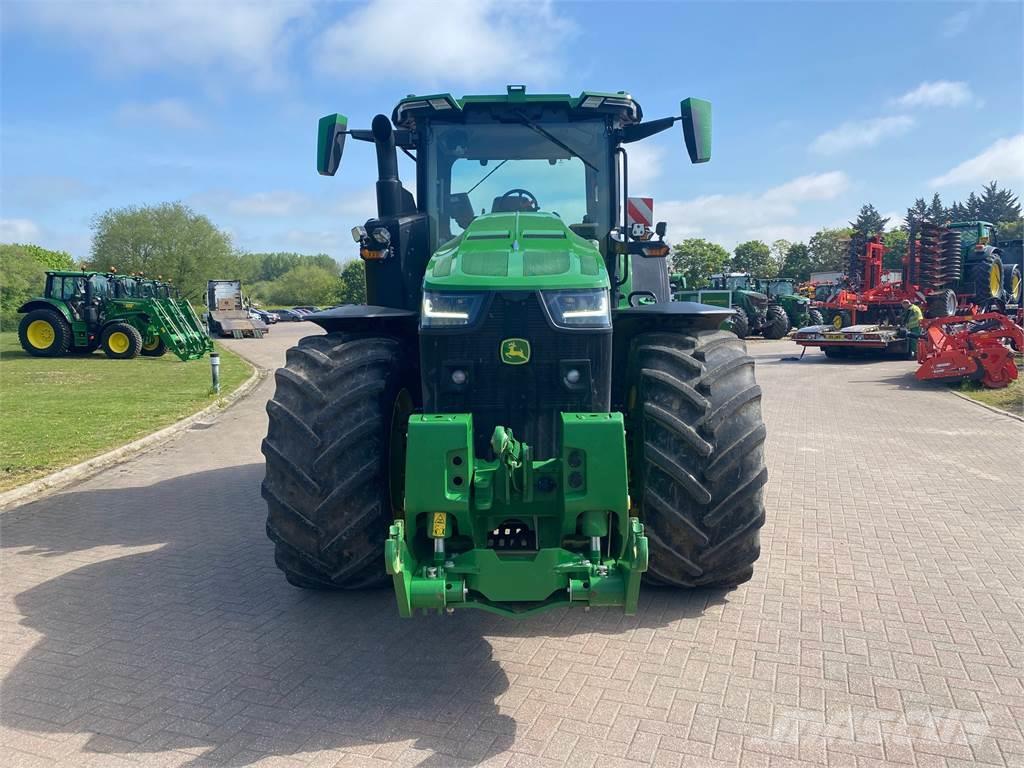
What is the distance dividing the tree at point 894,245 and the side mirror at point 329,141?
6722cm

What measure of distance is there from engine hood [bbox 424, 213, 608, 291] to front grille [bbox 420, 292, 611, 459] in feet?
0.41

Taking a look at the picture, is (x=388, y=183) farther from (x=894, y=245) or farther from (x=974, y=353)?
(x=894, y=245)

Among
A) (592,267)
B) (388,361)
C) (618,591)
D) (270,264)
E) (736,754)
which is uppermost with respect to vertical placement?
(270,264)

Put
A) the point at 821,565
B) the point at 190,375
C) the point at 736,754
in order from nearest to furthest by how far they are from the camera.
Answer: the point at 736,754, the point at 821,565, the point at 190,375

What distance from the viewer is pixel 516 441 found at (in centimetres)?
389

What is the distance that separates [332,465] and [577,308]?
1.50m

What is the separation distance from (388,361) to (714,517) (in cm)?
197

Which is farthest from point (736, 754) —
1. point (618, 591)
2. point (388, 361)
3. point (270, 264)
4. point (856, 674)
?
point (270, 264)

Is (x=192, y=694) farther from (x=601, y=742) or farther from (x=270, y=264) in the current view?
(x=270, y=264)

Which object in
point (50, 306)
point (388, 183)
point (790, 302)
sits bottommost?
point (790, 302)

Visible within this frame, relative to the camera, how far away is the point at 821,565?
536 centimetres

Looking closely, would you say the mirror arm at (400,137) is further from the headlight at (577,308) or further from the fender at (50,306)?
the fender at (50,306)

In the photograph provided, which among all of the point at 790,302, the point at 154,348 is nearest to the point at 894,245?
the point at 790,302

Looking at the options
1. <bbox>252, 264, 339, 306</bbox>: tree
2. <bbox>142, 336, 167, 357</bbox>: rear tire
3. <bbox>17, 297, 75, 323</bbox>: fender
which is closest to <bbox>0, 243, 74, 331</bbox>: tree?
<bbox>17, 297, 75, 323</bbox>: fender
